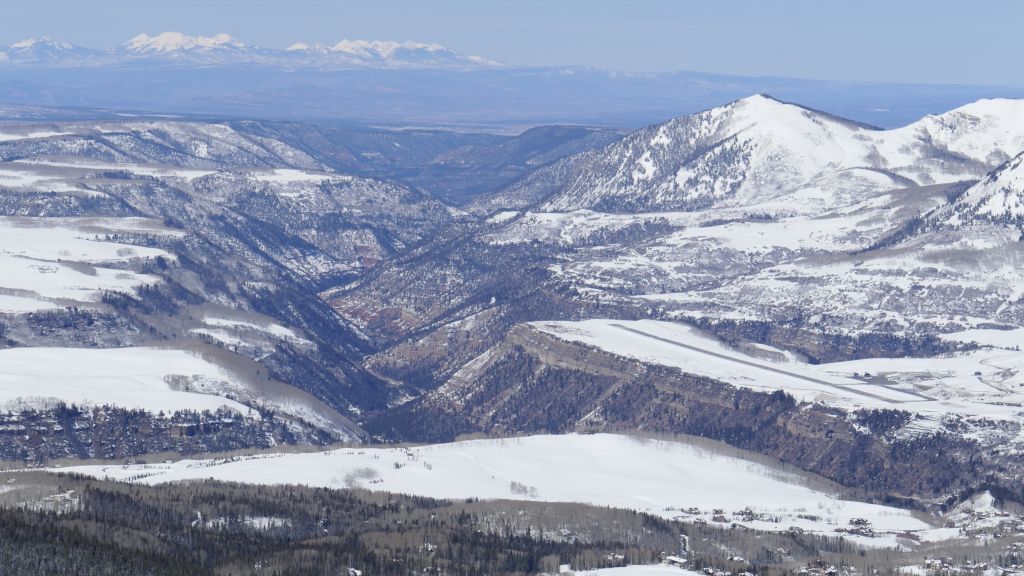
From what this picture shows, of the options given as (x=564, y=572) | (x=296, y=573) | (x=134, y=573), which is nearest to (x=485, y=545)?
(x=564, y=572)

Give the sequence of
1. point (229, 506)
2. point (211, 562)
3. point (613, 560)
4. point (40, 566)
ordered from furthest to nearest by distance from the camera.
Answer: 1. point (229, 506)
2. point (613, 560)
3. point (211, 562)
4. point (40, 566)

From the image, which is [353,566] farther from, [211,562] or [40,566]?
[40,566]

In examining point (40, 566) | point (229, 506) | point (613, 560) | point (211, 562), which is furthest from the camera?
point (229, 506)

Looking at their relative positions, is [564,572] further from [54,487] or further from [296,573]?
[54,487]

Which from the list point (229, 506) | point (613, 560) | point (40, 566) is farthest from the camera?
point (229, 506)

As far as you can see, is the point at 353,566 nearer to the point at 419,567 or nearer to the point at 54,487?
the point at 419,567

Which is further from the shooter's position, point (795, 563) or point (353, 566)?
point (795, 563)

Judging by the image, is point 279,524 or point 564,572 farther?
point 279,524

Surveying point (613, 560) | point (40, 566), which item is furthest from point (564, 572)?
point (40, 566)

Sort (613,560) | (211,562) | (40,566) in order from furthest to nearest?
(613,560)
(211,562)
(40,566)
